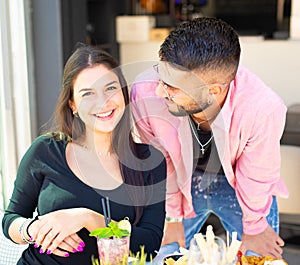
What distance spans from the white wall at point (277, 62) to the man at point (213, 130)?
1.52 meters

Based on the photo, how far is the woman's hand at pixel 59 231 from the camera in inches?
51.3

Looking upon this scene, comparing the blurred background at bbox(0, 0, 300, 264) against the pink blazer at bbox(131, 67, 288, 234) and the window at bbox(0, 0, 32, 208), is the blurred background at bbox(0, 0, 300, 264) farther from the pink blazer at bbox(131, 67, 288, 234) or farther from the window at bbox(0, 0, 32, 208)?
the pink blazer at bbox(131, 67, 288, 234)

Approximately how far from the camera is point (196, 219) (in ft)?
6.10

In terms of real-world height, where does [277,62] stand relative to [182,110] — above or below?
below

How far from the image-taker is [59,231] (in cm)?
130

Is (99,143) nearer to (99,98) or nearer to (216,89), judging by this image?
(99,98)

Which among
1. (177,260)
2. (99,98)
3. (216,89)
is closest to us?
(177,260)

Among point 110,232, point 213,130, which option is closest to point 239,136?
point 213,130

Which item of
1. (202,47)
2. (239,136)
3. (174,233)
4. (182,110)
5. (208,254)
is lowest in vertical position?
(174,233)

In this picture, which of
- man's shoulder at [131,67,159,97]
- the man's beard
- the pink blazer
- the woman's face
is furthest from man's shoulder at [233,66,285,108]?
the woman's face

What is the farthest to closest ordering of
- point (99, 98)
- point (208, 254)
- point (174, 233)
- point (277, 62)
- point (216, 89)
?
point (277, 62) → point (174, 233) → point (216, 89) → point (99, 98) → point (208, 254)

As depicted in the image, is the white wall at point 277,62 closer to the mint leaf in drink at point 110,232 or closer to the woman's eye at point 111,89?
the woman's eye at point 111,89

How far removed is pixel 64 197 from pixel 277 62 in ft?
6.90

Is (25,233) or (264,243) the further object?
(264,243)
